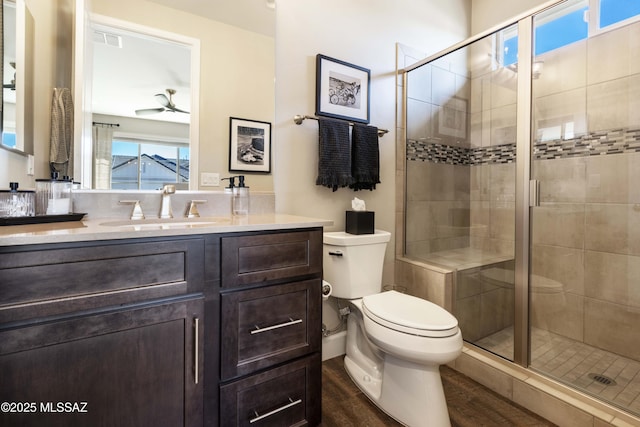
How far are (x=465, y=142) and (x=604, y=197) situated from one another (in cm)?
88

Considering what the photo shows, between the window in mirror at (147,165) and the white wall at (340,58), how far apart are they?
19.1 inches

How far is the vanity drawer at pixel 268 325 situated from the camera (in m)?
1.04

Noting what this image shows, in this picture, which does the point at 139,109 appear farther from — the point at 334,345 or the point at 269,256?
the point at 334,345

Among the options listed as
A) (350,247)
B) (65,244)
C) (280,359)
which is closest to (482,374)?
(350,247)

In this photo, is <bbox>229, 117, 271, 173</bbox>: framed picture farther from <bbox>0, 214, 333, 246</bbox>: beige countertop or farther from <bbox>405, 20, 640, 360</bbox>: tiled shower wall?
<bbox>405, 20, 640, 360</bbox>: tiled shower wall

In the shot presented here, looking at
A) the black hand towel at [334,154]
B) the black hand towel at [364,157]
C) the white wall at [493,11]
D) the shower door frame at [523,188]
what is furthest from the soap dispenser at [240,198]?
the white wall at [493,11]

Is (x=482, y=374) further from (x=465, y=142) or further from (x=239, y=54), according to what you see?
(x=239, y=54)

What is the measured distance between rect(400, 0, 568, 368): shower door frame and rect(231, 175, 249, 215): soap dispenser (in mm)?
1479

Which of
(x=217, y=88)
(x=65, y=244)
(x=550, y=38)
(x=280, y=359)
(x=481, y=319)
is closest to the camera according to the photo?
(x=65, y=244)

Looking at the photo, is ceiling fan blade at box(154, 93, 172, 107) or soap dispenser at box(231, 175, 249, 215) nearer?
ceiling fan blade at box(154, 93, 172, 107)

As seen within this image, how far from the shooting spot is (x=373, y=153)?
198 cm

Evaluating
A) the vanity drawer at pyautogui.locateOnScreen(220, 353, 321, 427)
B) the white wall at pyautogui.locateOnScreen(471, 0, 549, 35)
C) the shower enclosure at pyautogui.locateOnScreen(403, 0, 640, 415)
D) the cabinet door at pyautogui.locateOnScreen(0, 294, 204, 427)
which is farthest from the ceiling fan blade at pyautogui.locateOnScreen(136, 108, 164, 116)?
the white wall at pyautogui.locateOnScreen(471, 0, 549, 35)

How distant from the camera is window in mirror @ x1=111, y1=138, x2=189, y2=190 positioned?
53.4 inches

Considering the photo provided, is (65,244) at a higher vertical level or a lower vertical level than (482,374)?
higher
